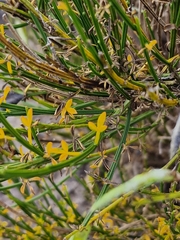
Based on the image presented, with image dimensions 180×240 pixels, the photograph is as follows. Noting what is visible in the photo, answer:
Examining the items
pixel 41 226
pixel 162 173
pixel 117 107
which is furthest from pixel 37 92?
pixel 162 173

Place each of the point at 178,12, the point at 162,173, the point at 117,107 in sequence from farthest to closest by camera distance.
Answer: the point at 117,107 → the point at 178,12 → the point at 162,173

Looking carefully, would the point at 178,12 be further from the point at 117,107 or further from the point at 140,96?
the point at 117,107

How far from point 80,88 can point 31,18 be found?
171 mm

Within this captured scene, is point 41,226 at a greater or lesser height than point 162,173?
lesser

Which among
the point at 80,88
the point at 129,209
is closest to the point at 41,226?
the point at 129,209

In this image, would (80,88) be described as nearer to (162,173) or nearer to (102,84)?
(102,84)

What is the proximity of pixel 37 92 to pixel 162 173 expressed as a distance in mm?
629

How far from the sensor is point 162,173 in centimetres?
36

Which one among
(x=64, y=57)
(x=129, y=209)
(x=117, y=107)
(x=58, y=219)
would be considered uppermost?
(x=64, y=57)

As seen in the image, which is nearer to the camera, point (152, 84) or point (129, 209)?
point (152, 84)

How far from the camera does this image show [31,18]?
0.77m

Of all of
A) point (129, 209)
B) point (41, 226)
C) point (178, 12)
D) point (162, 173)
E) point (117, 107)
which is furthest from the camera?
point (129, 209)

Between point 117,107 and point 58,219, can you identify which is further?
point 58,219

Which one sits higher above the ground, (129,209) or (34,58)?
(34,58)
